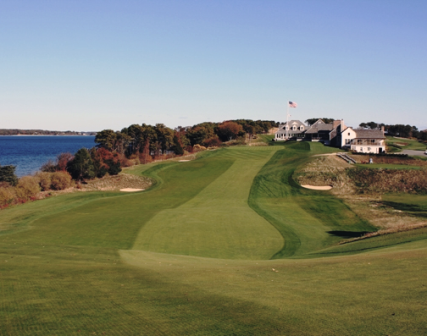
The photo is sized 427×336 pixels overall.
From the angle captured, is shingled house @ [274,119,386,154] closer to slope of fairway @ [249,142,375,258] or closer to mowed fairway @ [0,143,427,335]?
slope of fairway @ [249,142,375,258]

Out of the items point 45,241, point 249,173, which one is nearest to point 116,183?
point 249,173

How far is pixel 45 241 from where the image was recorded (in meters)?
26.7

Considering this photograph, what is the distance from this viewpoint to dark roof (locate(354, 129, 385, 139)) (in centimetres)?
8512

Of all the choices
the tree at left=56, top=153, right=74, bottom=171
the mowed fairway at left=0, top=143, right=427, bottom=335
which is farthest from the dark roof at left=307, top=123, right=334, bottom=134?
the mowed fairway at left=0, top=143, right=427, bottom=335

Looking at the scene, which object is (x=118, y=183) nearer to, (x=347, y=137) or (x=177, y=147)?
(x=177, y=147)

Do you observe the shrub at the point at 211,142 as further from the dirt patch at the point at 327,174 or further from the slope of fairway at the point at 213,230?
the slope of fairway at the point at 213,230

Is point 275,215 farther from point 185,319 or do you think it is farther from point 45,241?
point 185,319

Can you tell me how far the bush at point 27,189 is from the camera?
4797 centimetres

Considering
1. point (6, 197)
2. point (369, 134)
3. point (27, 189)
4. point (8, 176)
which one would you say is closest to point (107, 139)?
point (8, 176)

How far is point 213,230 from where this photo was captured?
102ft

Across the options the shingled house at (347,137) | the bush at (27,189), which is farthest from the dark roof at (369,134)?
the bush at (27,189)

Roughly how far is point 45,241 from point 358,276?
67.3 ft

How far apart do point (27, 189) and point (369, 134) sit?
68.5 m

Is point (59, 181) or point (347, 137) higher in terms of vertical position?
point (347, 137)
